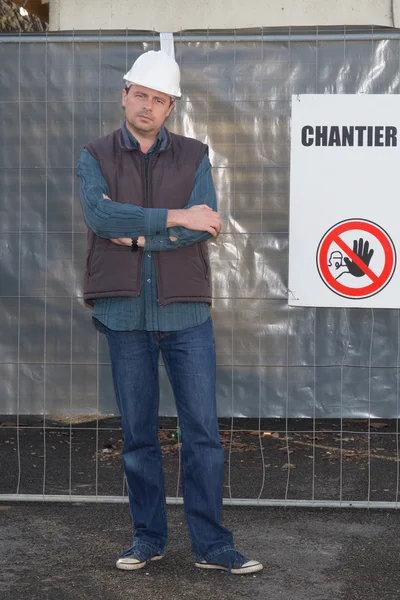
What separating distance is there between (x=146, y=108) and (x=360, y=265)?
5.59 ft

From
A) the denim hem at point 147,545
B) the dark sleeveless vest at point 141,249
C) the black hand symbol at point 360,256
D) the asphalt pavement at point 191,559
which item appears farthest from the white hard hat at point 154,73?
the asphalt pavement at point 191,559

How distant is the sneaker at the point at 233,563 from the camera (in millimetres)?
4727

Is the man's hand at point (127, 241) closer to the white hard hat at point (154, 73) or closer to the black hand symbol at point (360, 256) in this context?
the white hard hat at point (154, 73)

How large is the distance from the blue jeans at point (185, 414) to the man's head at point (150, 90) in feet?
3.11

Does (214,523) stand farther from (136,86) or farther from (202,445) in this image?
(136,86)

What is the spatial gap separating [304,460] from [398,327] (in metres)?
1.99

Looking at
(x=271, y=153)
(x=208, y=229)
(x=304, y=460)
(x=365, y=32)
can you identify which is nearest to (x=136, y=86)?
(x=208, y=229)

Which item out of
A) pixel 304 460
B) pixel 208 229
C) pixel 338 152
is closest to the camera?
pixel 208 229

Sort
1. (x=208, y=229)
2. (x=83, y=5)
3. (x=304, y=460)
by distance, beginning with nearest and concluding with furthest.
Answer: (x=208, y=229) → (x=304, y=460) → (x=83, y=5)

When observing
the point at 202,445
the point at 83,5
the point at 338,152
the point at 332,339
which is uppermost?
the point at 83,5

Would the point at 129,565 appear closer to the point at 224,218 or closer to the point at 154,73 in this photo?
the point at 224,218

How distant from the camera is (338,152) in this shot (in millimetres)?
5773

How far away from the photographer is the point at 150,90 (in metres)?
4.72

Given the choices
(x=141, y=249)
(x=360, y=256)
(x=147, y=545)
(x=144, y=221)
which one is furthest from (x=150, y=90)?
(x=147, y=545)
